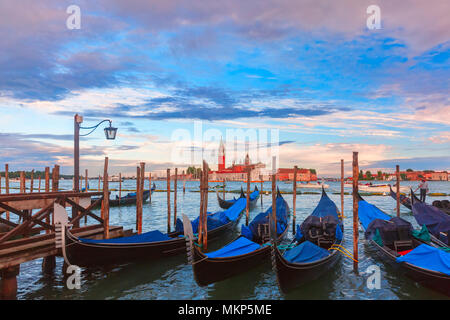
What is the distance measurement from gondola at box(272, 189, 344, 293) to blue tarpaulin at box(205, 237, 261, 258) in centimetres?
81

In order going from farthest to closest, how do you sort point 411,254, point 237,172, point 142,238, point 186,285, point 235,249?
1. point 237,172
2. point 142,238
3. point 235,249
4. point 186,285
5. point 411,254

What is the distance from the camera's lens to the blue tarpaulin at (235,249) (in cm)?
635

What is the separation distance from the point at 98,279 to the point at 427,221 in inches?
366

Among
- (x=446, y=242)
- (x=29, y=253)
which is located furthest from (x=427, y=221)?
(x=29, y=253)

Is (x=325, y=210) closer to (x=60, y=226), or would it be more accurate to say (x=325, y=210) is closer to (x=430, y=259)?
(x=430, y=259)

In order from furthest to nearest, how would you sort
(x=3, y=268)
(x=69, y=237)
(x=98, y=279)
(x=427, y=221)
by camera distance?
1. (x=427, y=221)
2. (x=98, y=279)
3. (x=69, y=237)
4. (x=3, y=268)

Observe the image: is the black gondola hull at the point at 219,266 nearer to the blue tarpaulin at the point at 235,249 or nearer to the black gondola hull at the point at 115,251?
the blue tarpaulin at the point at 235,249

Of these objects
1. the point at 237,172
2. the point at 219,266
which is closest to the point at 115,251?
the point at 219,266

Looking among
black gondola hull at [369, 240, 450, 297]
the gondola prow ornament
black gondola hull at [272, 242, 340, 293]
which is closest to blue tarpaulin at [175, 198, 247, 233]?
the gondola prow ornament

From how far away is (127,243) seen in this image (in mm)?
7059

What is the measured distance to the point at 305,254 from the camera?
20.8ft

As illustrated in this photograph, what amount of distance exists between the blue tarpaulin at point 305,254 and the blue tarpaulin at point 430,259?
63.9 inches

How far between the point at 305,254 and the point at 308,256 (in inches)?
3.0
